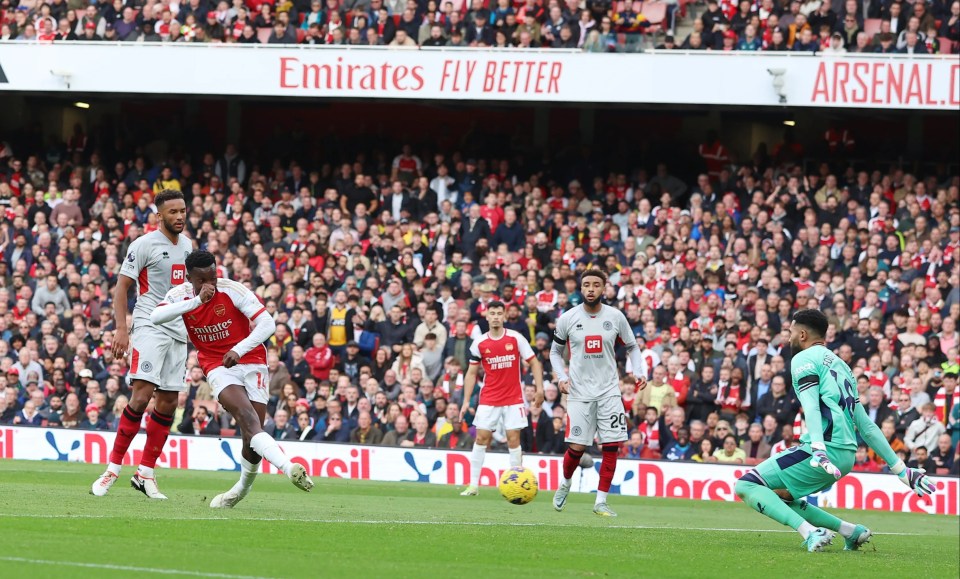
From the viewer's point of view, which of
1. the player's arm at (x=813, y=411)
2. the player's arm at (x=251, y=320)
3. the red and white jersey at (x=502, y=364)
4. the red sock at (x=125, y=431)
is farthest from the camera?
the red and white jersey at (x=502, y=364)

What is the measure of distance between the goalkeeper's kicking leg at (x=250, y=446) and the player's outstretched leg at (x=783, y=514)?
3.18 metres

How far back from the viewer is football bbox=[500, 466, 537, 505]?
14.5 meters

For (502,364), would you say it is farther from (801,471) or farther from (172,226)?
(801,471)

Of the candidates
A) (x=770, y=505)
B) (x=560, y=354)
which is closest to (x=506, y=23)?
(x=560, y=354)

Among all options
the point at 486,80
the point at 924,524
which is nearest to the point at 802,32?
the point at 486,80

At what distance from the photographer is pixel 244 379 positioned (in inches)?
454

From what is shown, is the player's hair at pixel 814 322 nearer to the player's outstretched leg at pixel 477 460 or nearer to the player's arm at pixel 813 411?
the player's arm at pixel 813 411

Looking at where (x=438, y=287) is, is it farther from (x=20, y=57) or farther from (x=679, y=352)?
(x=20, y=57)

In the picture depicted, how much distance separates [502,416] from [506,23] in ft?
35.3

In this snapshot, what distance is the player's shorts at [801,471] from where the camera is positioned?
10.9 meters

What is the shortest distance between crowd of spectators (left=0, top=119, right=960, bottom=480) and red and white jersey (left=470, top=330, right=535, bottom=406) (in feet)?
7.24

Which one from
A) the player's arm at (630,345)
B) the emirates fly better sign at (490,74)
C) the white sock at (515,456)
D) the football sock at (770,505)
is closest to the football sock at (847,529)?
the football sock at (770,505)

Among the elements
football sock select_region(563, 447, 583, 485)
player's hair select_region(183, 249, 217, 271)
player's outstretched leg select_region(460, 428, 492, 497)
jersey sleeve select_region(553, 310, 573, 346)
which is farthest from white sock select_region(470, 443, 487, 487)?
player's hair select_region(183, 249, 217, 271)

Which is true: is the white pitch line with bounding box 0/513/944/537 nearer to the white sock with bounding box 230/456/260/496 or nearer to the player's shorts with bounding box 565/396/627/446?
the white sock with bounding box 230/456/260/496
